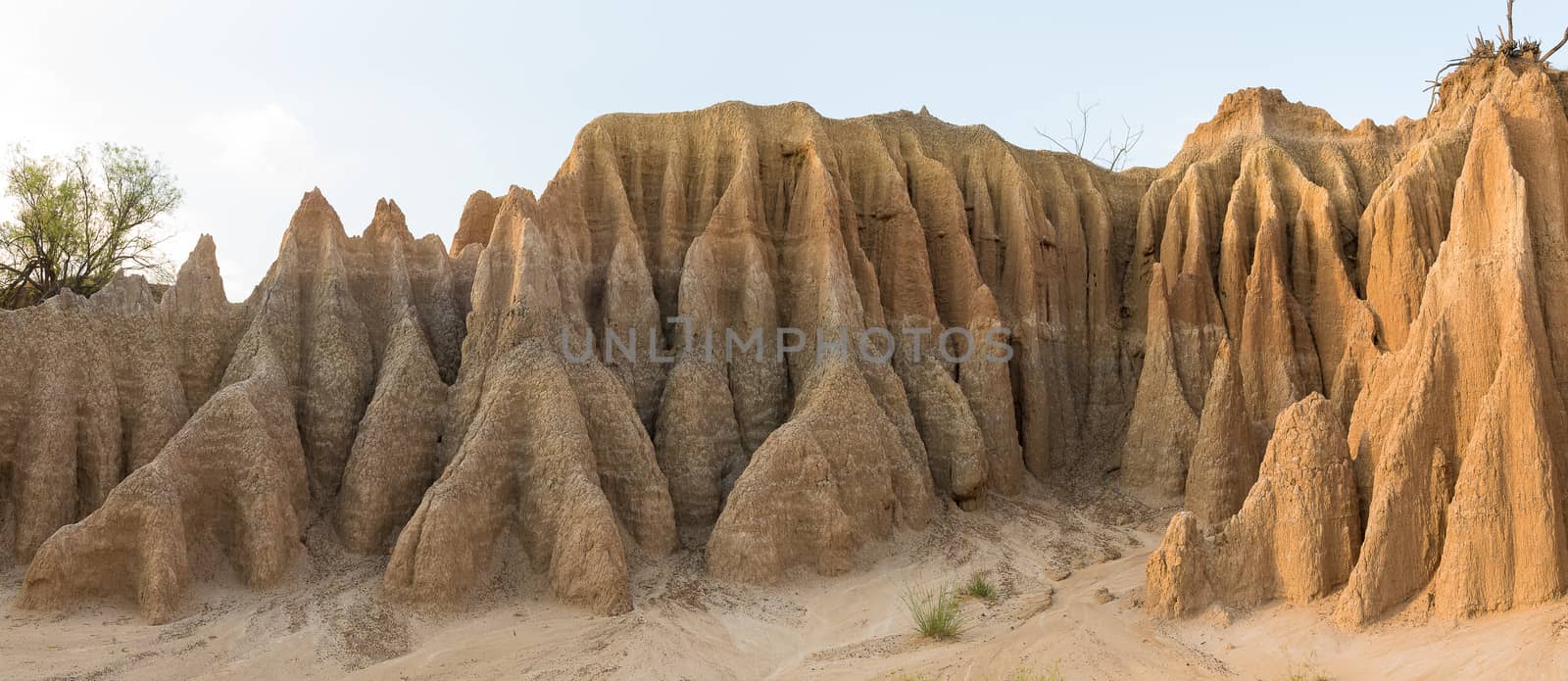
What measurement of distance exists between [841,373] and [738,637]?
241 inches

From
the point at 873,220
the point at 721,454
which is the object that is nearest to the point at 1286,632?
the point at 721,454

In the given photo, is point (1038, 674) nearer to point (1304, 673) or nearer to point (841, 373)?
point (1304, 673)

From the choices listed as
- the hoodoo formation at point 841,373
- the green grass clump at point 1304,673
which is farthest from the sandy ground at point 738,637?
the hoodoo formation at point 841,373

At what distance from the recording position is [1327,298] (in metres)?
23.8

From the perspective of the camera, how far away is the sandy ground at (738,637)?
13.0m

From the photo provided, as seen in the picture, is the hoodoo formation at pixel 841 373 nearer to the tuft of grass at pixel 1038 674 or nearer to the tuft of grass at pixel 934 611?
the tuft of grass at pixel 934 611

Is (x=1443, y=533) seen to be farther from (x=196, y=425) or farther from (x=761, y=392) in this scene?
(x=196, y=425)

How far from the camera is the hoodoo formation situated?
1462 cm

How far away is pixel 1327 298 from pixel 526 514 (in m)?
17.5

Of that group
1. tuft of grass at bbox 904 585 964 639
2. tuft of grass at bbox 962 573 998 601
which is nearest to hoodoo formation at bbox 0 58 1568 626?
tuft of grass at bbox 904 585 964 639

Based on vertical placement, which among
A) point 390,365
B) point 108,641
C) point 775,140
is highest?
point 775,140

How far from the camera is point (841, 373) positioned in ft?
66.6

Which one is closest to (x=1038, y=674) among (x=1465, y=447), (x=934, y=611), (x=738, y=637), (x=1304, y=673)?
(x=934, y=611)

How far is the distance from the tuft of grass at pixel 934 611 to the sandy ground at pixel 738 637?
0.23 metres
